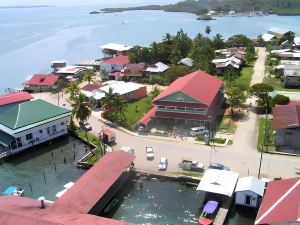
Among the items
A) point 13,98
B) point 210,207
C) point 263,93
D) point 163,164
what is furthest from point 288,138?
point 13,98

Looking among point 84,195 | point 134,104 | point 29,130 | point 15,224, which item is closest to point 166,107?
point 134,104

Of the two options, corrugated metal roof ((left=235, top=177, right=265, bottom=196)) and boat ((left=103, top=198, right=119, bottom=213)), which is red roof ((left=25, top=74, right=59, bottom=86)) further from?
corrugated metal roof ((left=235, top=177, right=265, bottom=196))

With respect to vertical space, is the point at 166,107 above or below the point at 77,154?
above

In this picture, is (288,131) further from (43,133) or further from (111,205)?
(43,133)

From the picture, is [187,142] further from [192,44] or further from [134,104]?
[192,44]

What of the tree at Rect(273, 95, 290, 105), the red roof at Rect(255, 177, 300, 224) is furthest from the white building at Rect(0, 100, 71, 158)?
Answer: the tree at Rect(273, 95, 290, 105)

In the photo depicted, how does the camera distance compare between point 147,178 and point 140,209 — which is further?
point 147,178

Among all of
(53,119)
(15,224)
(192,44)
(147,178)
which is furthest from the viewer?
(192,44)
